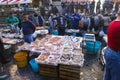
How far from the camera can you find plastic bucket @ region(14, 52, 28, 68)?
6.29 metres

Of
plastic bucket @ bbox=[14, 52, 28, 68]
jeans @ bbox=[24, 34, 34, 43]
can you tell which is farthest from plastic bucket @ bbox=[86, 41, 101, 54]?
plastic bucket @ bbox=[14, 52, 28, 68]

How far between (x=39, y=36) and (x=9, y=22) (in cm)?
323

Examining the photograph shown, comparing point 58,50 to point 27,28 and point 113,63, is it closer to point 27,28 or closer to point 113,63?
point 27,28

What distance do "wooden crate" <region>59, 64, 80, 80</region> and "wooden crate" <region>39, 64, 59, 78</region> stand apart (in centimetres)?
20

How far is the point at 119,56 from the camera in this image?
2.97 m

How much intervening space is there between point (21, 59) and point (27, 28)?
159 centimetres

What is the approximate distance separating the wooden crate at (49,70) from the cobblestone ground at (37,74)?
0.21 metres

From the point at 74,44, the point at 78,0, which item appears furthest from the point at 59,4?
the point at 74,44

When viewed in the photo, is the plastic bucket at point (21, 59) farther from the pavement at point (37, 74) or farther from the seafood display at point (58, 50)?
the seafood display at point (58, 50)

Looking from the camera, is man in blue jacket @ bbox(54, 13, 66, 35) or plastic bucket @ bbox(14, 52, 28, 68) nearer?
plastic bucket @ bbox(14, 52, 28, 68)

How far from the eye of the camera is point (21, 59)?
20.7 feet

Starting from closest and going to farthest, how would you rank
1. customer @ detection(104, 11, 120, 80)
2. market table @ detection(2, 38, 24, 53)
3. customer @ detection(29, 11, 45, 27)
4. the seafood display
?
customer @ detection(104, 11, 120, 80)
the seafood display
market table @ detection(2, 38, 24, 53)
customer @ detection(29, 11, 45, 27)

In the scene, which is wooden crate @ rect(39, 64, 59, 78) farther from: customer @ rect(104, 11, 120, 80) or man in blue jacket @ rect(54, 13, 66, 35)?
man in blue jacket @ rect(54, 13, 66, 35)

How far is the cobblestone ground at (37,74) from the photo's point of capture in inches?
227
